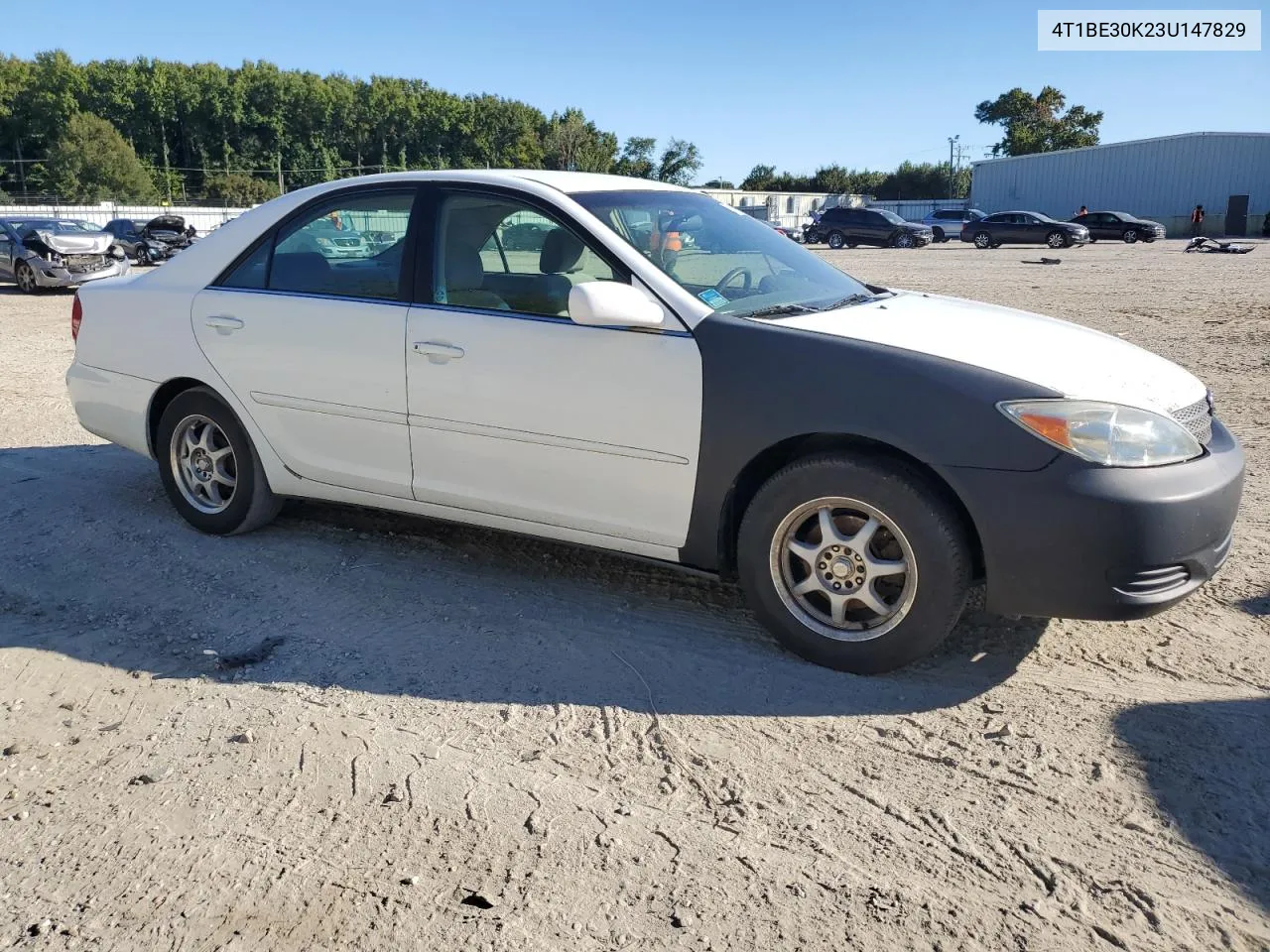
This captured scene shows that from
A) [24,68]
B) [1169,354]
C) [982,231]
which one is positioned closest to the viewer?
[1169,354]

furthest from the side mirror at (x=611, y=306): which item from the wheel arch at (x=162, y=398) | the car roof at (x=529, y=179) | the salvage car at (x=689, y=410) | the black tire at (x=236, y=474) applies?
the wheel arch at (x=162, y=398)

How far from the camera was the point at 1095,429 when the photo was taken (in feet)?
10.7

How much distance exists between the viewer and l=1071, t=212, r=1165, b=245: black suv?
147 ft

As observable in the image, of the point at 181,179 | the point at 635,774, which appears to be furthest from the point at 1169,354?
the point at 181,179

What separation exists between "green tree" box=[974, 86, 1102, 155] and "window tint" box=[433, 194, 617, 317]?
9084 centimetres

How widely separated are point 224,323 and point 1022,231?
42277 millimetres

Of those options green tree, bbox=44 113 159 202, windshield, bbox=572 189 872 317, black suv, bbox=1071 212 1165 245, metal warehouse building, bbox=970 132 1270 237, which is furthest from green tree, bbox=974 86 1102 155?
windshield, bbox=572 189 872 317

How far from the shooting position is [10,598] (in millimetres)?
4445

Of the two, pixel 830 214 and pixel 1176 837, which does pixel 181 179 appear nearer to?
pixel 830 214

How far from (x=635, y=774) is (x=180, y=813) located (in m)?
1.27

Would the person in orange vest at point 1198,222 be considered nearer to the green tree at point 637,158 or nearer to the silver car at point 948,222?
the silver car at point 948,222

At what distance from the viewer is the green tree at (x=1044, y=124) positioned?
282 ft

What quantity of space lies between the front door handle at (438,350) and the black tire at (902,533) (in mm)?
1357

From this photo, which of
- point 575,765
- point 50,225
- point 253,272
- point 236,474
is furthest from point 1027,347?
point 50,225
